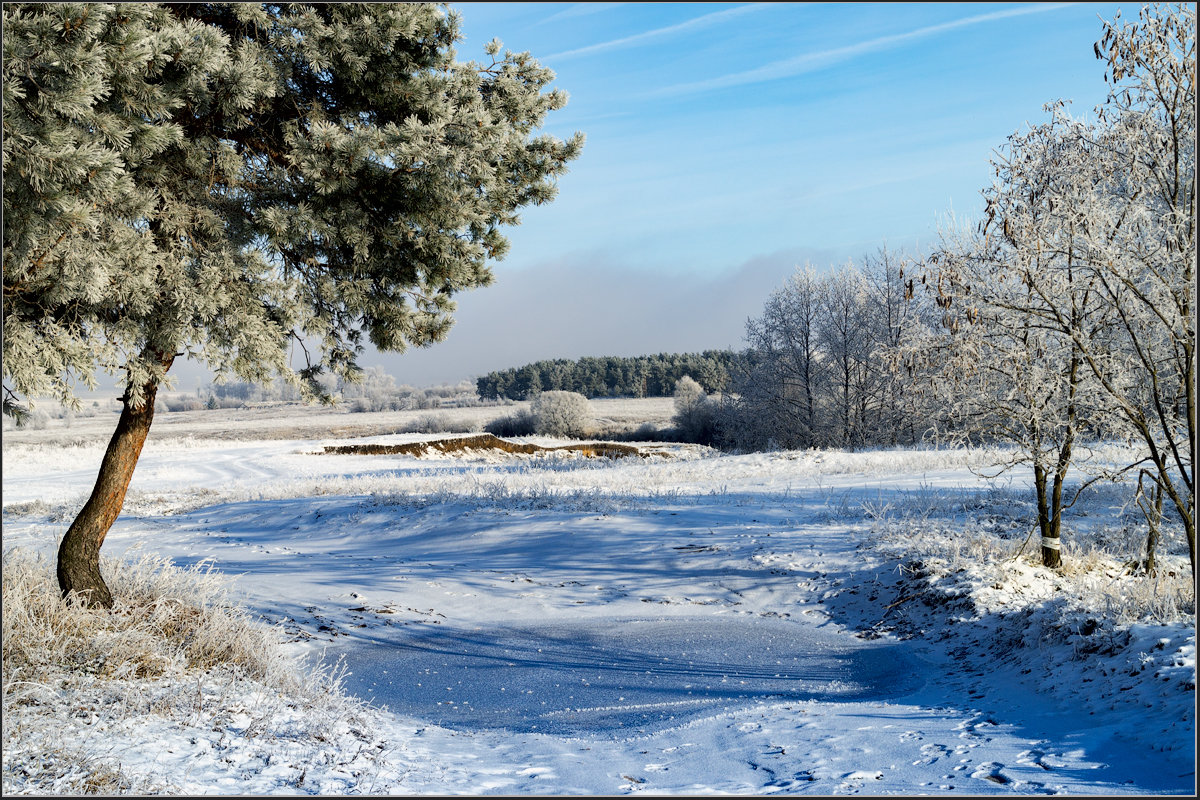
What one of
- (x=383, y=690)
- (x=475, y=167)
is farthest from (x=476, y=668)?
(x=475, y=167)

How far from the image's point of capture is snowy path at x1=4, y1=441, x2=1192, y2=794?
163 inches

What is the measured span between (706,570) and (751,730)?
4.46 metres

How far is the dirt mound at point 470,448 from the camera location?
102 feet

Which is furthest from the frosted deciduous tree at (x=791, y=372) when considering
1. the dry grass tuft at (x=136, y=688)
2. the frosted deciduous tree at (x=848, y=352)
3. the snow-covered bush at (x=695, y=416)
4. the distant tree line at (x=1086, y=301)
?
the dry grass tuft at (x=136, y=688)

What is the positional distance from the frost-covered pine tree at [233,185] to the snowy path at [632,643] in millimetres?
2985

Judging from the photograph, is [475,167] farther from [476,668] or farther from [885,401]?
[885,401]

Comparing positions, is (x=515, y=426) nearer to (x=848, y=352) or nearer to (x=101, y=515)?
(x=848, y=352)

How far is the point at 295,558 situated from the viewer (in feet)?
36.0

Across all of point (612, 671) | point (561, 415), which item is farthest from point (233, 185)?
point (561, 415)

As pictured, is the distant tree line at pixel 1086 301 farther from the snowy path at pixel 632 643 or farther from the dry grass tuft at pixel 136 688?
the dry grass tuft at pixel 136 688

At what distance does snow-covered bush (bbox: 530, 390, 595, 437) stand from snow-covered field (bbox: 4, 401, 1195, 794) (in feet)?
91.3

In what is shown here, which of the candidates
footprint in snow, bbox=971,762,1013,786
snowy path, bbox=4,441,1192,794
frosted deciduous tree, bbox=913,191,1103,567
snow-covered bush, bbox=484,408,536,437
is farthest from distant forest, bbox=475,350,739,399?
footprint in snow, bbox=971,762,1013,786

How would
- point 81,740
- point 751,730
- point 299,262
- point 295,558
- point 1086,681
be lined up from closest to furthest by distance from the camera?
point 81,740 < point 751,730 < point 1086,681 < point 299,262 < point 295,558

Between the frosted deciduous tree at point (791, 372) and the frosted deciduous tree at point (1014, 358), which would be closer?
the frosted deciduous tree at point (1014, 358)
